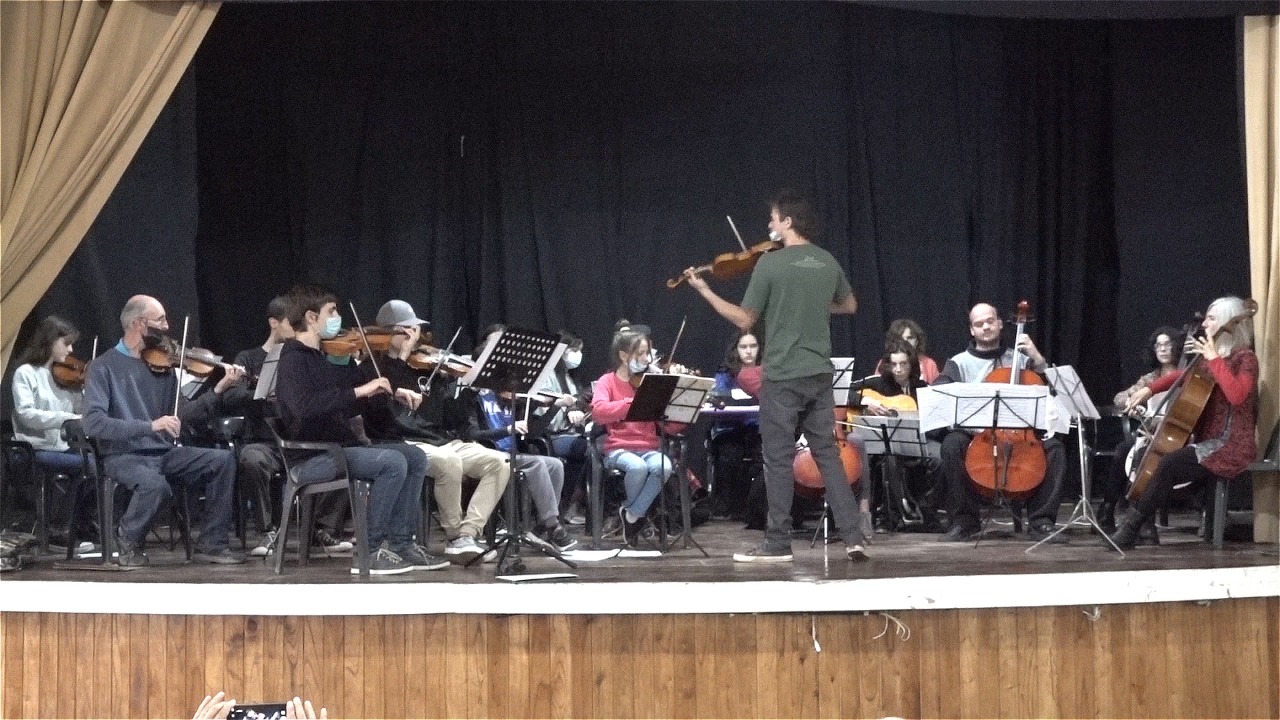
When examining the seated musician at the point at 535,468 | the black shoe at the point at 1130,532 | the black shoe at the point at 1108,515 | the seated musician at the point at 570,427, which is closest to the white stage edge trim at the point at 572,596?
the seated musician at the point at 535,468

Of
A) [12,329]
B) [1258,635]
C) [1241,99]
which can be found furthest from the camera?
[1241,99]

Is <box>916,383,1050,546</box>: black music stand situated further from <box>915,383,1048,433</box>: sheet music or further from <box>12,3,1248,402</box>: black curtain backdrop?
<box>12,3,1248,402</box>: black curtain backdrop

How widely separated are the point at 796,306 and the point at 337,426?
6.09 feet

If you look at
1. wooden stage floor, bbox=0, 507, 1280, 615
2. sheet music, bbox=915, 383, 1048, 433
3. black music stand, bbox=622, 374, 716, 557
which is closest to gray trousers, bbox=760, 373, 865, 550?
wooden stage floor, bbox=0, 507, 1280, 615

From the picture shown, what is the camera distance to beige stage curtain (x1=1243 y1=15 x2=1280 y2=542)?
19.1ft

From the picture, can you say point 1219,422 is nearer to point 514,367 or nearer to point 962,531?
point 962,531

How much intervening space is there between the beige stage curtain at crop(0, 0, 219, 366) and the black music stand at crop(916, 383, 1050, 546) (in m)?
3.41

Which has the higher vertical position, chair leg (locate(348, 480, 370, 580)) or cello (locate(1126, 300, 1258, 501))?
cello (locate(1126, 300, 1258, 501))

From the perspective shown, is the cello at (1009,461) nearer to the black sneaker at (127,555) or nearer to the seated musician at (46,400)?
the black sneaker at (127,555)

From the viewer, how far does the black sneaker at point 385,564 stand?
5200 mm

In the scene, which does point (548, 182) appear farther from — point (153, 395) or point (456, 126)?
point (153, 395)

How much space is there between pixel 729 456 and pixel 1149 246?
3.07 m

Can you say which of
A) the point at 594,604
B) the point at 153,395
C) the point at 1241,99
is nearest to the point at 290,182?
the point at 153,395

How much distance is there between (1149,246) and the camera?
850 centimetres
